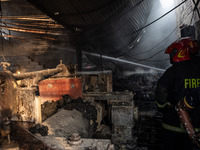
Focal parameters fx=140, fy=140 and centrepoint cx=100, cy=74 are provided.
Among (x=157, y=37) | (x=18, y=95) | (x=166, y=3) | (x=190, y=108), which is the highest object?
(x=166, y=3)

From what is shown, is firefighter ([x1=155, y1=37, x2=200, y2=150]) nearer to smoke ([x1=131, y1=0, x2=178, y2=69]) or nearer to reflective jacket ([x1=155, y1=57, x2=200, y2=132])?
reflective jacket ([x1=155, y1=57, x2=200, y2=132])

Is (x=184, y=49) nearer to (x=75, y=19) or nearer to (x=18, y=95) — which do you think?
(x=18, y=95)

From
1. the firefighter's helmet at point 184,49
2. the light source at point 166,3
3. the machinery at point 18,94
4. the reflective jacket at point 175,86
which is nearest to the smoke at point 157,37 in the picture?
the light source at point 166,3

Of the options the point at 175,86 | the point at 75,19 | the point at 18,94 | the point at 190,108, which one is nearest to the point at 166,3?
the point at 75,19

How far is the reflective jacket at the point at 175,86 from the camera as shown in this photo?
8.16 feet

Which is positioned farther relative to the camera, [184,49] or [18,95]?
[184,49]

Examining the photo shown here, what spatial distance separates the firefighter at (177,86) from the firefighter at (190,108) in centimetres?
64

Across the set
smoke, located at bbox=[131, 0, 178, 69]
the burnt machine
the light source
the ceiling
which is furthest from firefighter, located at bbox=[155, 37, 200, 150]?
the light source

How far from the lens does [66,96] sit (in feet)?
14.9

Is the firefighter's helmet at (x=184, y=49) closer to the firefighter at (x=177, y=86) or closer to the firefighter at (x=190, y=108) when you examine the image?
the firefighter at (x=177, y=86)

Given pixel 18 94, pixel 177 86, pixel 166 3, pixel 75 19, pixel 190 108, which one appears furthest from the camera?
pixel 166 3

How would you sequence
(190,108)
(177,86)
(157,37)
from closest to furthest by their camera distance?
(190,108) → (177,86) → (157,37)

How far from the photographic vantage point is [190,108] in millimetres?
1880

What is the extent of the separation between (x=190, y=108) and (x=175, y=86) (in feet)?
2.61
